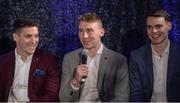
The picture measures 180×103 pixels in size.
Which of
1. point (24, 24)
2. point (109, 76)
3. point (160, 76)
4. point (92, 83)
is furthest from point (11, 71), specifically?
point (160, 76)

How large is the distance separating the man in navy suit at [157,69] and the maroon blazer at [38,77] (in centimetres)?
61

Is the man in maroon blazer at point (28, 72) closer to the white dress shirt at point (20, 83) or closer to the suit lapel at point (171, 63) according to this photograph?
the white dress shirt at point (20, 83)

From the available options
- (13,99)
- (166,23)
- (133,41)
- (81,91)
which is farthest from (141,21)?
(13,99)

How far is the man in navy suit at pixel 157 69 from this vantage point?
274 centimetres

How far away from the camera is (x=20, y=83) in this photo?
2.84 metres

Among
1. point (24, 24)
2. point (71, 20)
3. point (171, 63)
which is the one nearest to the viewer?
point (171, 63)

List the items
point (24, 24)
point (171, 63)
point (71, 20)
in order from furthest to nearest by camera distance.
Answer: point (71, 20) < point (24, 24) < point (171, 63)

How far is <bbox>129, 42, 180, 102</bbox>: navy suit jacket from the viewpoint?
2.74m

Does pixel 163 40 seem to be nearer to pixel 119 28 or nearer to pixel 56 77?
pixel 119 28

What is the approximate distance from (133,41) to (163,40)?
61cm

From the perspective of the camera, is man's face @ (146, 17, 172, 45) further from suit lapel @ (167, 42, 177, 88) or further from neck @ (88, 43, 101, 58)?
neck @ (88, 43, 101, 58)

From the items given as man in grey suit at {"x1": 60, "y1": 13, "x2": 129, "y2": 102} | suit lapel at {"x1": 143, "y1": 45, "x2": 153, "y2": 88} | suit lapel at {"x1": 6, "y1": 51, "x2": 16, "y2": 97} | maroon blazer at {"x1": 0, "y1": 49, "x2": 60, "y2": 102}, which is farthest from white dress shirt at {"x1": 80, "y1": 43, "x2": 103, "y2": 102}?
suit lapel at {"x1": 6, "y1": 51, "x2": 16, "y2": 97}

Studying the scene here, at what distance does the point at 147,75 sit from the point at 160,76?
103 mm

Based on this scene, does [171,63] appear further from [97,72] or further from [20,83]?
[20,83]
